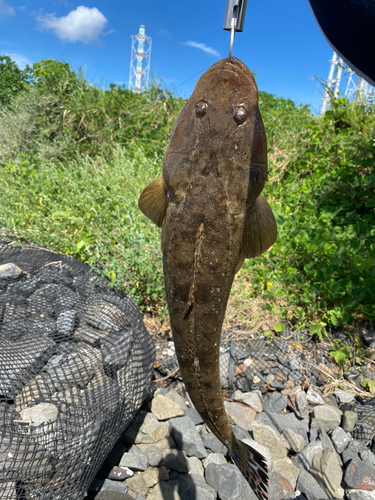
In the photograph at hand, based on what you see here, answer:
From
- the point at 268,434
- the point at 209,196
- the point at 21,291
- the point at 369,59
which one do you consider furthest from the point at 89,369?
the point at 369,59

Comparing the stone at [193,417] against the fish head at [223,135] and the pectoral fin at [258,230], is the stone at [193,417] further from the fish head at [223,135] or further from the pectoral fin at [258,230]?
the fish head at [223,135]

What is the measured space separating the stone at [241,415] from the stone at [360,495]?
924 millimetres

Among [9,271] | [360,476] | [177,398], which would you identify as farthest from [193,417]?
[9,271]

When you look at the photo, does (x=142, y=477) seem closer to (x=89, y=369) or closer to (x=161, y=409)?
(x=161, y=409)

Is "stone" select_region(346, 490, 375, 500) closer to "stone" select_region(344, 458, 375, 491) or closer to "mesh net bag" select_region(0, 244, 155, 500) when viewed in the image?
"stone" select_region(344, 458, 375, 491)

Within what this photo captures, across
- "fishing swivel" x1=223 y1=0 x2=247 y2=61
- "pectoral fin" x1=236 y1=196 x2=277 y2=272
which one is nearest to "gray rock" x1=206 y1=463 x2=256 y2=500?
"pectoral fin" x1=236 y1=196 x2=277 y2=272

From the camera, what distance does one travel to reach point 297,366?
385 cm

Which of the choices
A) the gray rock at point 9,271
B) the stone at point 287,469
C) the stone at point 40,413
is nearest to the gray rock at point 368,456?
the stone at point 287,469

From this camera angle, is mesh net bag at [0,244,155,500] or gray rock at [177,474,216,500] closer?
mesh net bag at [0,244,155,500]

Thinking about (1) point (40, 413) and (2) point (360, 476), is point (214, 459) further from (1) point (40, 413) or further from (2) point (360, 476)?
(1) point (40, 413)

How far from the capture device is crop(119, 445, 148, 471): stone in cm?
292

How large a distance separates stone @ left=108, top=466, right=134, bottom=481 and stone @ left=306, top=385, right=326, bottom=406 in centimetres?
188

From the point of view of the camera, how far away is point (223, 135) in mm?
1396

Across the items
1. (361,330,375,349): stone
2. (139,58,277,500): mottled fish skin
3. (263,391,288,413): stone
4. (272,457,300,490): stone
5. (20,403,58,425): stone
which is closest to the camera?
(139,58,277,500): mottled fish skin
